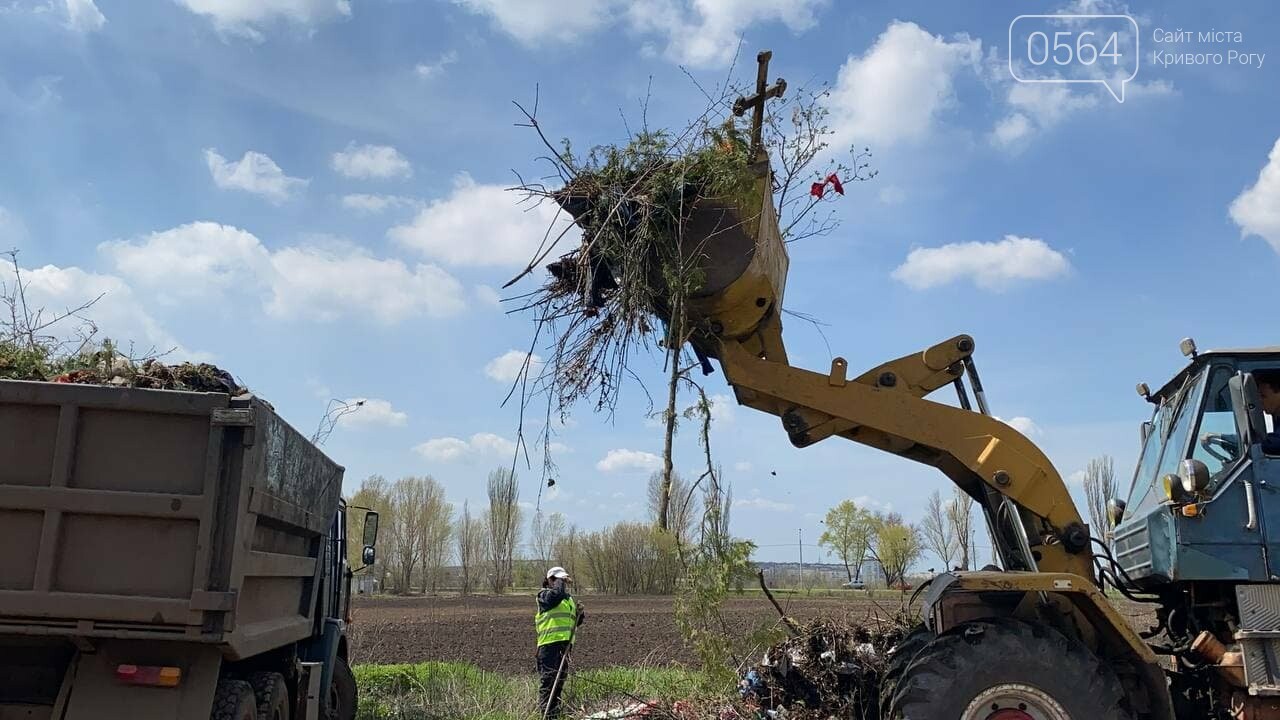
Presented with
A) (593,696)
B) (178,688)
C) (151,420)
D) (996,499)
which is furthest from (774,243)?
(593,696)

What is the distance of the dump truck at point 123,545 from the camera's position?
4.14m

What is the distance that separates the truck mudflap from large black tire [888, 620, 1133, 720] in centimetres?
367

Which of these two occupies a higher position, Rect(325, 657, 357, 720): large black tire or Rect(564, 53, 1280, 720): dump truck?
Rect(564, 53, 1280, 720): dump truck

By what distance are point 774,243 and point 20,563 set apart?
465 centimetres

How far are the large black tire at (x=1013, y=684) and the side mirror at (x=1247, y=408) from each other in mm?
1653

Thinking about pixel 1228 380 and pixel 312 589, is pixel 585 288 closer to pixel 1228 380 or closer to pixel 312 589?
pixel 312 589

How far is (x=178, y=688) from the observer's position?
4293mm

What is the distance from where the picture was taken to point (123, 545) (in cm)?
422

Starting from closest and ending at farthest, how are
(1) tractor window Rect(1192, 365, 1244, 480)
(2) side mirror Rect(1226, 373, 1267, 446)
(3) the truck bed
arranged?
(3) the truck bed
(2) side mirror Rect(1226, 373, 1267, 446)
(1) tractor window Rect(1192, 365, 1244, 480)

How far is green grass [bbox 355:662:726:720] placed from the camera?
27.7 ft

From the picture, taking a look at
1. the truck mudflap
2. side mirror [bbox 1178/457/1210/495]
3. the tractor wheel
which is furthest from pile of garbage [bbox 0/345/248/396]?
side mirror [bbox 1178/457/1210/495]

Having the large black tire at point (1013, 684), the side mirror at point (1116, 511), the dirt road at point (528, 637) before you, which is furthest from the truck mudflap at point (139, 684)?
the side mirror at point (1116, 511)

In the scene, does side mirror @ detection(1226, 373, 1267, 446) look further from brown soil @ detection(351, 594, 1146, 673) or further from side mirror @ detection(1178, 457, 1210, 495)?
brown soil @ detection(351, 594, 1146, 673)

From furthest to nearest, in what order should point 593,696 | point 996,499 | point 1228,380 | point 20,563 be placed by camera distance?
point 593,696
point 996,499
point 1228,380
point 20,563
